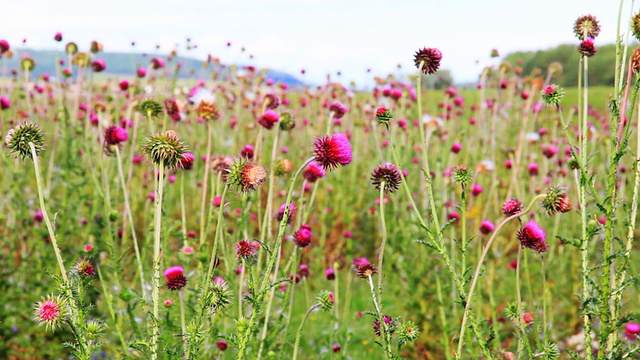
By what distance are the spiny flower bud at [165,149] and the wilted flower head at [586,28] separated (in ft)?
5.65

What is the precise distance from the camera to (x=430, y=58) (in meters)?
2.04

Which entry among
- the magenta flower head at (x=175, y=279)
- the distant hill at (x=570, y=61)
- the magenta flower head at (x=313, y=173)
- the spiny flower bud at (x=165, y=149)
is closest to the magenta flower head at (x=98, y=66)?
the magenta flower head at (x=313, y=173)

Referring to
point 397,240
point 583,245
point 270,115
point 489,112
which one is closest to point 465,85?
point 489,112

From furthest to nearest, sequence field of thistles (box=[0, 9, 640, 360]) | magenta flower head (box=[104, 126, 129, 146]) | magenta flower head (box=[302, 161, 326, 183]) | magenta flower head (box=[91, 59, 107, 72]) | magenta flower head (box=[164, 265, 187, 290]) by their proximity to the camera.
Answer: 1. magenta flower head (box=[91, 59, 107, 72])
2. magenta flower head (box=[302, 161, 326, 183])
3. magenta flower head (box=[104, 126, 129, 146])
4. magenta flower head (box=[164, 265, 187, 290])
5. field of thistles (box=[0, 9, 640, 360])

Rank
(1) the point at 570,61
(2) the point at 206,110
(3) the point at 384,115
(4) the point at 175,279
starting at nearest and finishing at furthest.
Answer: (3) the point at 384,115
(4) the point at 175,279
(2) the point at 206,110
(1) the point at 570,61

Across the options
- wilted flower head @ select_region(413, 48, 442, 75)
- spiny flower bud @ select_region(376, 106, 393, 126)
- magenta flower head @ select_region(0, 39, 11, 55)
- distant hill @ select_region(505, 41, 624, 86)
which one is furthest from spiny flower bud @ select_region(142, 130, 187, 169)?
distant hill @ select_region(505, 41, 624, 86)

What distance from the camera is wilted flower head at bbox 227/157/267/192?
68.9 inches

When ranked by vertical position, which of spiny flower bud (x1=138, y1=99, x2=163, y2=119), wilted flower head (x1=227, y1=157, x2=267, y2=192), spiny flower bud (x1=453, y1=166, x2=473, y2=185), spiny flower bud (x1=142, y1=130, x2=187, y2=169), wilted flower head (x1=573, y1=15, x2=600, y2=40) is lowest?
spiny flower bud (x1=453, y1=166, x2=473, y2=185)

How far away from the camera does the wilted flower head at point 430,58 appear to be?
2.04m

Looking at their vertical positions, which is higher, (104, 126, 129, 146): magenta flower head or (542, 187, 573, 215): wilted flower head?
(104, 126, 129, 146): magenta flower head

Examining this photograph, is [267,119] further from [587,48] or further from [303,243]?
[587,48]

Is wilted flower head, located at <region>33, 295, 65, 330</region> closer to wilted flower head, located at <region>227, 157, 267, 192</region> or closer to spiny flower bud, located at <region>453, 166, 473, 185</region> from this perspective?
wilted flower head, located at <region>227, 157, 267, 192</region>

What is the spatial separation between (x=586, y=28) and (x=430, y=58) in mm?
772

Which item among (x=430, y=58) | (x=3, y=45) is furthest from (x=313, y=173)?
(x=3, y=45)
